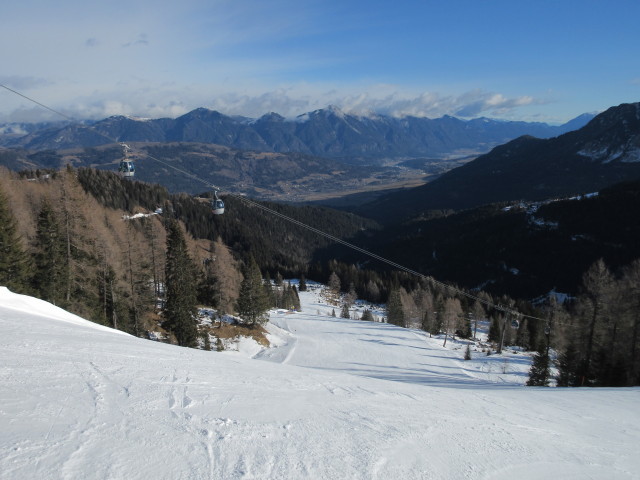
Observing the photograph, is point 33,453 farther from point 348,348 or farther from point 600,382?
point 348,348

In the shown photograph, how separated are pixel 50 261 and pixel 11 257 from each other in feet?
8.03

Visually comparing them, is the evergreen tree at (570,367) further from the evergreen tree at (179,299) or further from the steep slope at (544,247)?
the steep slope at (544,247)

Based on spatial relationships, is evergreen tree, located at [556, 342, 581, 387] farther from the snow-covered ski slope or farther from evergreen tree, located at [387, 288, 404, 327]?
evergreen tree, located at [387, 288, 404, 327]

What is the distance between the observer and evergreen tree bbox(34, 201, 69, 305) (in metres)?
26.5

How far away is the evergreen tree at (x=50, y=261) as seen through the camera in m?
26.5

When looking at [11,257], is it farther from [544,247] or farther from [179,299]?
[544,247]

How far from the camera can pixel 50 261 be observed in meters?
26.8

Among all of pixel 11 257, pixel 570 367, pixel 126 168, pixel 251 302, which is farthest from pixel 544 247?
pixel 11 257

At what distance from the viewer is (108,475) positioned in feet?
16.3

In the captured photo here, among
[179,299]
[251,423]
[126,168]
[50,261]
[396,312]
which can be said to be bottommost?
[396,312]

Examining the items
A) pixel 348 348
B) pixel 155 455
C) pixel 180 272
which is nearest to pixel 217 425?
pixel 155 455

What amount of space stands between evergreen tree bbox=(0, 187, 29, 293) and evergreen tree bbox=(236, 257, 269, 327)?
66.3ft

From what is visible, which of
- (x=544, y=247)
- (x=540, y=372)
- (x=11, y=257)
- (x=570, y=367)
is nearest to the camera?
(x=11, y=257)

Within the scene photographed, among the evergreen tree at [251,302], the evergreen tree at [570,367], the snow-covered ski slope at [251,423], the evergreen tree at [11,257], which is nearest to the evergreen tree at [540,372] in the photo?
the evergreen tree at [570,367]
